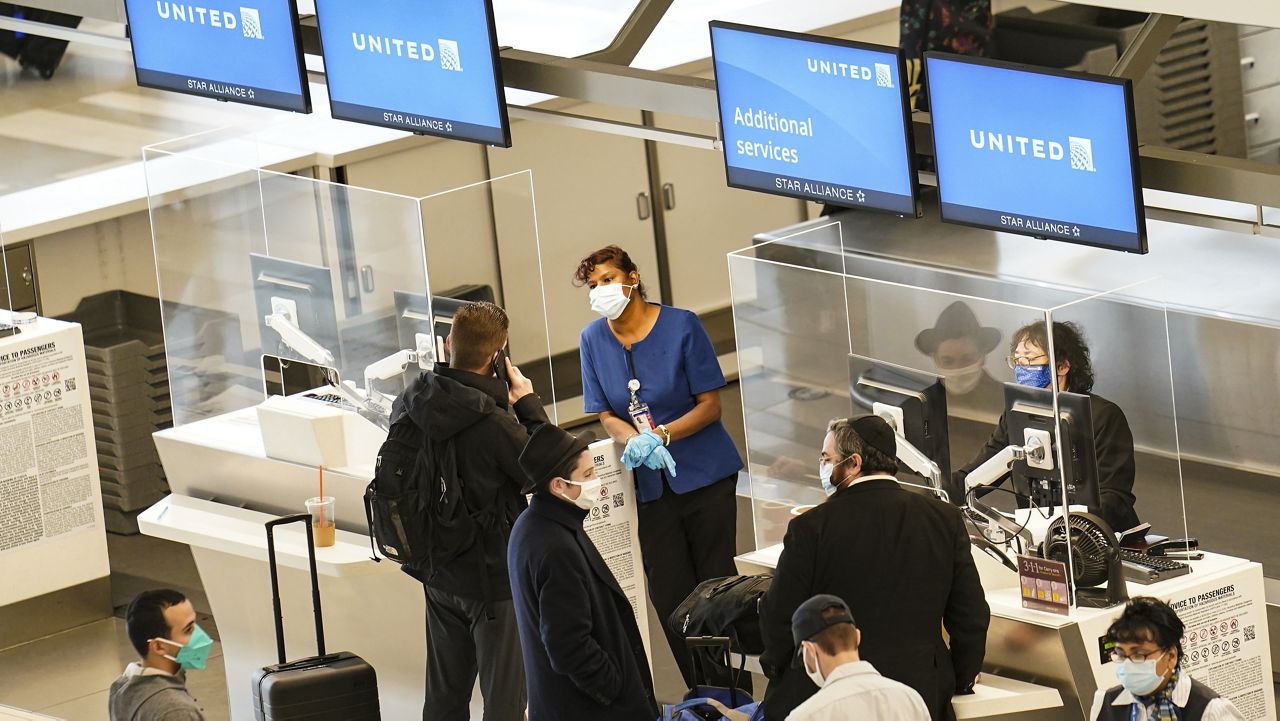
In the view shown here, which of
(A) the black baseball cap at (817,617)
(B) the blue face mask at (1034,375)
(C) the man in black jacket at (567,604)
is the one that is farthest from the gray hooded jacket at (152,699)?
(B) the blue face mask at (1034,375)

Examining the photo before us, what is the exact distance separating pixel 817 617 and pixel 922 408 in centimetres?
137

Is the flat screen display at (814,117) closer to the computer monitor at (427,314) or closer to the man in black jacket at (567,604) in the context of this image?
the computer monitor at (427,314)

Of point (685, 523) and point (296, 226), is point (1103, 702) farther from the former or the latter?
point (296, 226)

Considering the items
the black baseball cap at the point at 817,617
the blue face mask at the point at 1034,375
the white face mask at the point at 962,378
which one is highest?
the blue face mask at the point at 1034,375

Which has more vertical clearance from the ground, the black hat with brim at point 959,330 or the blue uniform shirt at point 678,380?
the black hat with brim at point 959,330

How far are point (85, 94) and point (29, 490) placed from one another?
4.73 meters

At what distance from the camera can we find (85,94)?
12.4 m

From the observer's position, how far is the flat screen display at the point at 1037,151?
5.43 metres

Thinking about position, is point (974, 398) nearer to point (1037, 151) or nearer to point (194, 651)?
point (1037, 151)

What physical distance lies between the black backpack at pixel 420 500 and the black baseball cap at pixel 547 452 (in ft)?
2.60

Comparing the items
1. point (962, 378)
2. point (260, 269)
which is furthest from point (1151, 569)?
point (260, 269)

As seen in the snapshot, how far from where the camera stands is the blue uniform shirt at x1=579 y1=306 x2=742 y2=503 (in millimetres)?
6527

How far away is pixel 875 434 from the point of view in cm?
500

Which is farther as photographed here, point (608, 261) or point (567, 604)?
point (608, 261)
